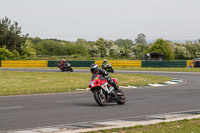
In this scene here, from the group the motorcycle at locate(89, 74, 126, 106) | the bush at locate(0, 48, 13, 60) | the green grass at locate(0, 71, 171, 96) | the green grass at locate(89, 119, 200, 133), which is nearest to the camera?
the green grass at locate(89, 119, 200, 133)

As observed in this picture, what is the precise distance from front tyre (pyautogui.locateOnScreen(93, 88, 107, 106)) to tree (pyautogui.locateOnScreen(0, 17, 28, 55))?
68.8 meters

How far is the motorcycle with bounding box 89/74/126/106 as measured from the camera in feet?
34.7

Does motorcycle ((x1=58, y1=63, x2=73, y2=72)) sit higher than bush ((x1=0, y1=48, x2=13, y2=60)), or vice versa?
bush ((x1=0, y1=48, x2=13, y2=60))

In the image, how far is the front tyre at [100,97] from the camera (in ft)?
34.7

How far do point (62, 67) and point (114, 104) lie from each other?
26.8 metres

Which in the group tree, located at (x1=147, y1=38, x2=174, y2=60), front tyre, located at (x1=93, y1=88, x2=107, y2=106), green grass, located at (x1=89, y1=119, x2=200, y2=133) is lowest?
green grass, located at (x1=89, y1=119, x2=200, y2=133)

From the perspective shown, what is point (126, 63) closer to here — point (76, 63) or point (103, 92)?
point (76, 63)

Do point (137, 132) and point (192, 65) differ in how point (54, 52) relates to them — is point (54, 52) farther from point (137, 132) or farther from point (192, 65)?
point (137, 132)

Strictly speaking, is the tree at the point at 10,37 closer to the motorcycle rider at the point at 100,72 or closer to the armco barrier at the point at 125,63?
the armco barrier at the point at 125,63

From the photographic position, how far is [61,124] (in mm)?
7578

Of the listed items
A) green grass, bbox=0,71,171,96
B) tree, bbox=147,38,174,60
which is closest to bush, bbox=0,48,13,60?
green grass, bbox=0,71,171,96

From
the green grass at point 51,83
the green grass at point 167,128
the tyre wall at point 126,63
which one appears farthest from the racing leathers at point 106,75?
the tyre wall at point 126,63

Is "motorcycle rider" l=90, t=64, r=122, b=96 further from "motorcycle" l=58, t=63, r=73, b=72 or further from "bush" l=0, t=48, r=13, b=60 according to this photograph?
"bush" l=0, t=48, r=13, b=60

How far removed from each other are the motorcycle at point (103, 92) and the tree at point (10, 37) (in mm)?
68708
